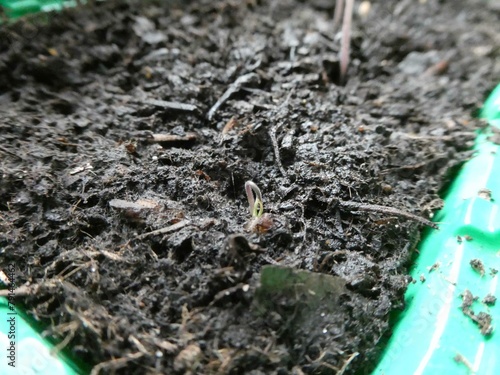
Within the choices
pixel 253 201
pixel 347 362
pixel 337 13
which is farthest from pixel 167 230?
pixel 337 13

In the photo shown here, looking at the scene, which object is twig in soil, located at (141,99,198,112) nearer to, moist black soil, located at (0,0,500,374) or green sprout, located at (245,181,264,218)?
moist black soil, located at (0,0,500,374)

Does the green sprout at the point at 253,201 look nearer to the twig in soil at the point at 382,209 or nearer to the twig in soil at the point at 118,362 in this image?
the twig in soil at the point at 382,209

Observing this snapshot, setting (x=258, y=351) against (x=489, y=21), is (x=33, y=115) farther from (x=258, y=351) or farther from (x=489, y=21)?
(x=489, y=21)

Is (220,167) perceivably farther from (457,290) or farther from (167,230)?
(457,290)

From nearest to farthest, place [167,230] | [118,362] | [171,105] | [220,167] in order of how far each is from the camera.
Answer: [118,362]
[167,230]
[220,167]
[171,105]

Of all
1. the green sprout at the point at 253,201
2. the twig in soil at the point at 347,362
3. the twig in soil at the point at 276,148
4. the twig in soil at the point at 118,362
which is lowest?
the twig in soil at the point at 347,362

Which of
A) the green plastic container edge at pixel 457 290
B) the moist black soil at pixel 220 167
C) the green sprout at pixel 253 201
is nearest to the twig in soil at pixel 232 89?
the moist black soil at pixel 220 167

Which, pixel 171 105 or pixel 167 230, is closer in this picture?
pixel 167 230
